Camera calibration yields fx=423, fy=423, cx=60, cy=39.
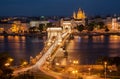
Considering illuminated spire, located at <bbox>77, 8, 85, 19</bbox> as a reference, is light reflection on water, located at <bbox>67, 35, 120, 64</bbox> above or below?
below

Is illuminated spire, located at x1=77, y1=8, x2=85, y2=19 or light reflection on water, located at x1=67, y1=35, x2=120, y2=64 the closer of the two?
light reflection on water, located at x1=67, y1=35, x2=120, y2=64

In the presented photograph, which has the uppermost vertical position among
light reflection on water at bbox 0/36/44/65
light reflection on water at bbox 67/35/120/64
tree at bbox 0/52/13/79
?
tree at bbox 0/52/13/79

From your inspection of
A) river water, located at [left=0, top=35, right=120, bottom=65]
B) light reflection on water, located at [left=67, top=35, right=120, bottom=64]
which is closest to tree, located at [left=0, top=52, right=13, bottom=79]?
river water, located at [left=0, top=35, right=120, bottom=65]

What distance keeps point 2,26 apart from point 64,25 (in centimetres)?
651

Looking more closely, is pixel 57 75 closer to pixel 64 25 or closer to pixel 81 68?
pixel 81 68

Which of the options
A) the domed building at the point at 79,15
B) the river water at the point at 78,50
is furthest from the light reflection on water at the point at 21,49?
the domed building at the point at 79,15

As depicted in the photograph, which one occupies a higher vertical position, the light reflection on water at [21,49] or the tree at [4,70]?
the tree at [4,70]

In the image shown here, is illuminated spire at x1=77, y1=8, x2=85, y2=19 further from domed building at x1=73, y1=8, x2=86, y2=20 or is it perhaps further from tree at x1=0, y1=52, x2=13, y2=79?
tree at x1=0, y1=52, x2=13, y2=79

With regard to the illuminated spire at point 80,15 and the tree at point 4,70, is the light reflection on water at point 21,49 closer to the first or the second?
the tree at point 4,70

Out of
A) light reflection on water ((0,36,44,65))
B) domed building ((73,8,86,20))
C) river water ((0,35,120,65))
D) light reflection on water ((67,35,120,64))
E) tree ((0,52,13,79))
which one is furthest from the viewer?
domed building ((73,8,86,20))

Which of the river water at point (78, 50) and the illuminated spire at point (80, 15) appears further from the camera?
the illuminated spire at point (80, 15)

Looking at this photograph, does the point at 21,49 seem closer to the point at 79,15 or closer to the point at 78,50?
the point at 78,50

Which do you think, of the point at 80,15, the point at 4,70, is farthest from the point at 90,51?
the point at 80,15

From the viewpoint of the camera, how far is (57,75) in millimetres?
8523
